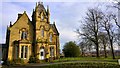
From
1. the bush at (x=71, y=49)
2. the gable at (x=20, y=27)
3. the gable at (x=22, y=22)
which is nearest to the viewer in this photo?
the gable at (x=20, y=27)

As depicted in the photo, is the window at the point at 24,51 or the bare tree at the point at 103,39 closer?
the window at the point at 24,51

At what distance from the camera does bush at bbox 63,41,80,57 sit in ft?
166

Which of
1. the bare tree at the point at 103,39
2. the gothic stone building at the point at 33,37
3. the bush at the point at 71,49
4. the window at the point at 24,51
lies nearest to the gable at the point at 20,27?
the gothic stone building at the point at 33,37

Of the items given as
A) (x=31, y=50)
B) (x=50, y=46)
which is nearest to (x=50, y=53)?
(x=50, y=46)

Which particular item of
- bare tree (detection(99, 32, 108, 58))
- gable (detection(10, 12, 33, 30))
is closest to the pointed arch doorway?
gable (detection(10, 12, 33, 30))

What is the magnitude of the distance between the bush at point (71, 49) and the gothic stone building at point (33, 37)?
5148 millimetres

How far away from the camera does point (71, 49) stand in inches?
2007

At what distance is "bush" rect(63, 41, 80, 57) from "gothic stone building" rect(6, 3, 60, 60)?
5.15m

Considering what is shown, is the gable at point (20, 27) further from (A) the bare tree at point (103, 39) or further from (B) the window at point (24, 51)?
(A) the bare tree at point (103, 39)

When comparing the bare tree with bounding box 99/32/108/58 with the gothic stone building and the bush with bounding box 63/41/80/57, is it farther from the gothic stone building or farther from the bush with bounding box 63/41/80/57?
the gothic stone building

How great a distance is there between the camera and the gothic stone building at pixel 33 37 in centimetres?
4117

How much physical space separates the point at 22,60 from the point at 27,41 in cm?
455

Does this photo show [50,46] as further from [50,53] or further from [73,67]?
[73,67]

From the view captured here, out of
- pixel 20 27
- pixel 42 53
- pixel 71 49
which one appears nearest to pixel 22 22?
pixel 20 27
